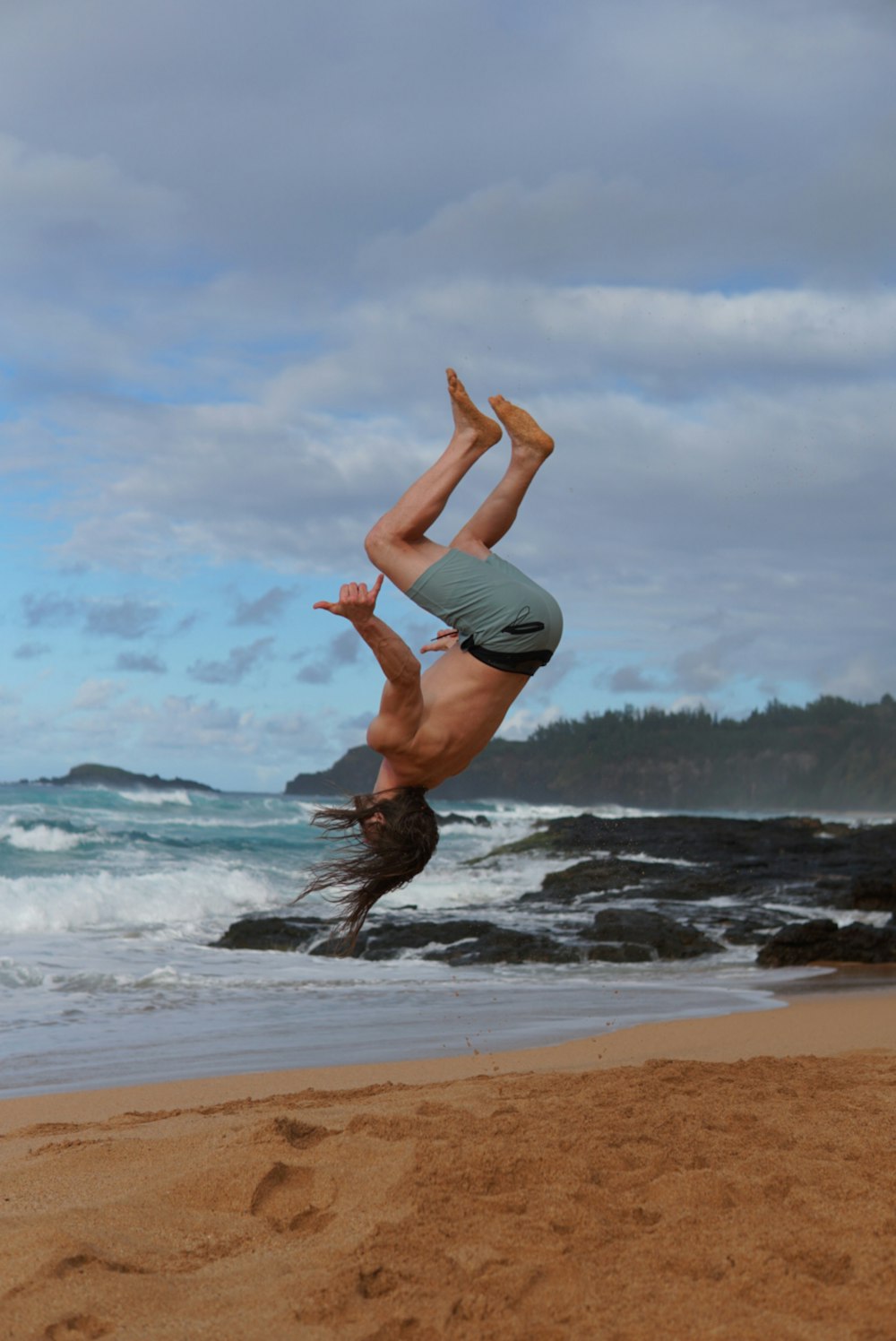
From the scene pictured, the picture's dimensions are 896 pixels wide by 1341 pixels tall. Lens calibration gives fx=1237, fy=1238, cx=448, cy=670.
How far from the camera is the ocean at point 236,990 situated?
8656 mm

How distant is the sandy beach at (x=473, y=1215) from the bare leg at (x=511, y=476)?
8.57 feet

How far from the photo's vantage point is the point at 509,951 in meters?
14.2

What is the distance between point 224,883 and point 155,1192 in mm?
18238

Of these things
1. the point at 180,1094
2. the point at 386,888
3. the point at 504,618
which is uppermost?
the point at 504,618

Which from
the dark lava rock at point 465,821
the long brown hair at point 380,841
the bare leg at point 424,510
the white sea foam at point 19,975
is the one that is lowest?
the white sea foam at point 19,975

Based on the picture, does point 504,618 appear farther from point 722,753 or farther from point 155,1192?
point 722,753

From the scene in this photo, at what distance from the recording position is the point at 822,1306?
3.44 metres

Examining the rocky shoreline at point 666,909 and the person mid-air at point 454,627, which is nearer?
the person mid-air at point 454,627

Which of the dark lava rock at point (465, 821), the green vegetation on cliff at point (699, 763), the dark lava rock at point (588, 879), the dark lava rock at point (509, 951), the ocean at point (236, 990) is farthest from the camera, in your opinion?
the green vegetation on cliff at point (699, 763)

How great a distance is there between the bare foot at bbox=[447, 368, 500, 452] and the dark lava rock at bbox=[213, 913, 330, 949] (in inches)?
388

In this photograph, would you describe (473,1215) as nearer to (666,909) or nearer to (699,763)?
(666,909)

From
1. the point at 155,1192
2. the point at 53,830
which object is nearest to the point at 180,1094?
the point at 155,1192

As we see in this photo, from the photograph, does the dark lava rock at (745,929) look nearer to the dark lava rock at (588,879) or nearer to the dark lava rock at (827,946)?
the dark lava rock at (827,946)

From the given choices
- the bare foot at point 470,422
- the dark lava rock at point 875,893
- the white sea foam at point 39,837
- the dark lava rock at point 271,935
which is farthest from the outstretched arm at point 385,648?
the white sea foam at point 39,837
